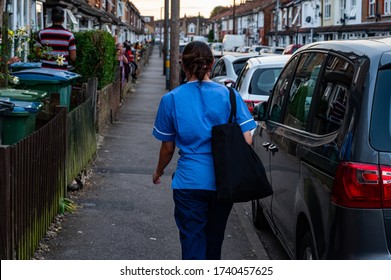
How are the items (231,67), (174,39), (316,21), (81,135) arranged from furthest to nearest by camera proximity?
(316,21) → (174,39) → (231,67) → (81,135)

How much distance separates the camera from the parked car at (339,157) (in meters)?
3.84

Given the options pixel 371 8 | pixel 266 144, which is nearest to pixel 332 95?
pixel 266 144

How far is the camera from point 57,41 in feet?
35.8

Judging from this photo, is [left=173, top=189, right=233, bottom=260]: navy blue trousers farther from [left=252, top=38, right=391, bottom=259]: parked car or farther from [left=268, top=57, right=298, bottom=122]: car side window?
[left=268, top=57, right=298, bottom=122]: car side window

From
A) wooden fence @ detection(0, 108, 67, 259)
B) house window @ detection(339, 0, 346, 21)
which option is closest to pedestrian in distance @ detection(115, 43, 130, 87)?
wooden fence @ detection(0, 108, 67, 259)

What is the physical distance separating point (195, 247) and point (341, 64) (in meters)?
1.43

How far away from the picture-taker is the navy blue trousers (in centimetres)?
438

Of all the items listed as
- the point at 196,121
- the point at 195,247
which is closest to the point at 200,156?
the point at 196,121

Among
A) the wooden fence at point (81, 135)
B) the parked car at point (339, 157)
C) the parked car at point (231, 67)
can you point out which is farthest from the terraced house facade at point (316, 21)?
the parked car at point (339, 157)

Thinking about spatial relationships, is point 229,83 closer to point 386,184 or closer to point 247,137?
point 247,137

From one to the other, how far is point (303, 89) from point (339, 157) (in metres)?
1.64

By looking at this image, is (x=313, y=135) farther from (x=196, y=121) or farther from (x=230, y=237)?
(x=230, y=237)

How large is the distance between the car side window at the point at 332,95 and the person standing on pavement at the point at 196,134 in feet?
1.57

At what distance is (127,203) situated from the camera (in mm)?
8281
